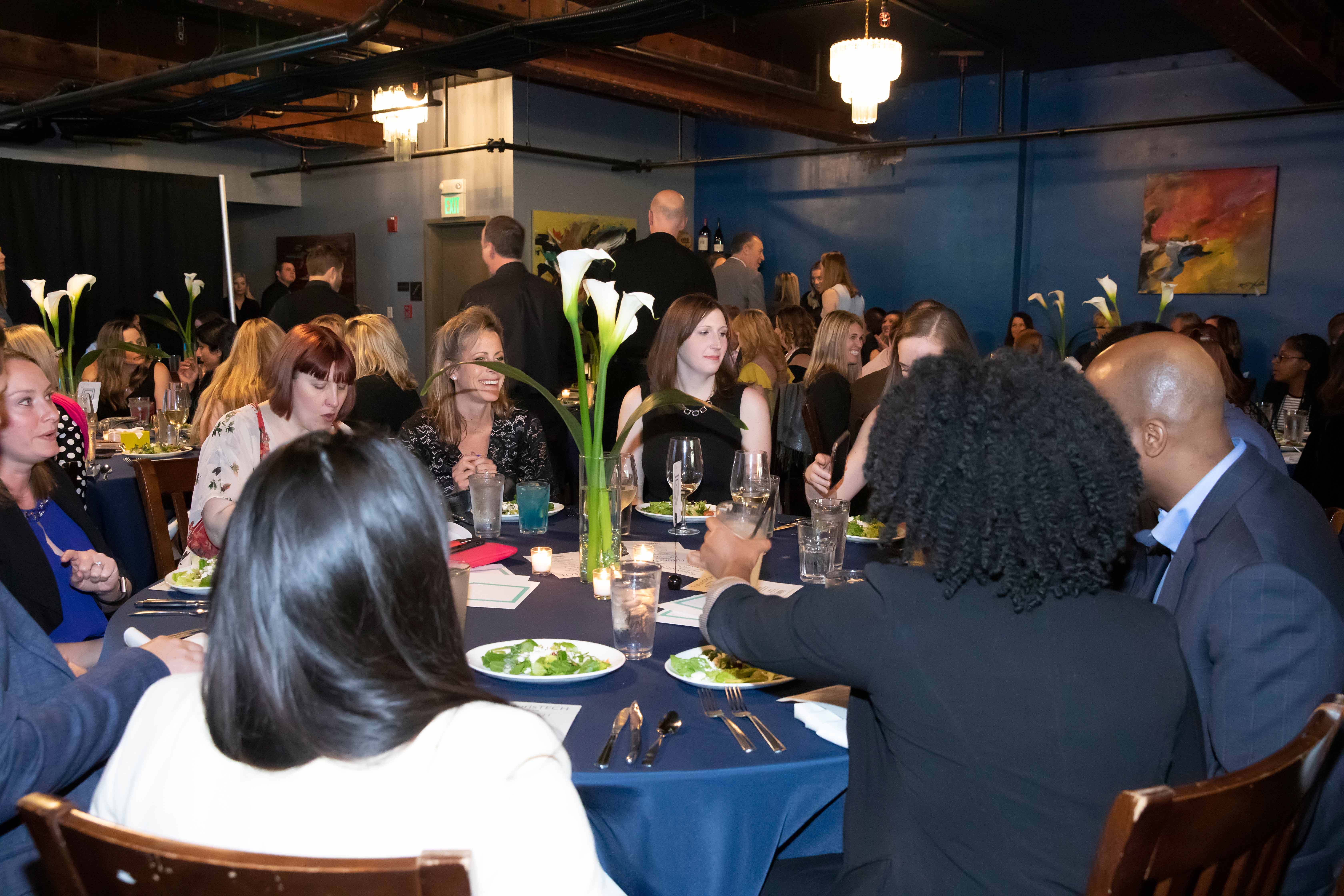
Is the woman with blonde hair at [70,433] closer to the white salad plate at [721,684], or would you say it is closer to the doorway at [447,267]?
the white salad plate at [721,684]

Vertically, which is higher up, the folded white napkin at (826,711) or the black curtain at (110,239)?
the black curtain at (110,239)

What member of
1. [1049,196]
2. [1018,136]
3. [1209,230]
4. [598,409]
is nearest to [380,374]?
[598,409]

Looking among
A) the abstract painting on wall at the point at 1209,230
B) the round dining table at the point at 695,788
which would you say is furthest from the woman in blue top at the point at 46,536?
the abstract painting on wall at the point at 1209,230

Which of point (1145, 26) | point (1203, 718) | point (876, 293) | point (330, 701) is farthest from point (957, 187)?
point (330, 701)

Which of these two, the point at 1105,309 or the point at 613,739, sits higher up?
the point at 1105,309

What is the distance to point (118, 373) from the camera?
613 centimetres

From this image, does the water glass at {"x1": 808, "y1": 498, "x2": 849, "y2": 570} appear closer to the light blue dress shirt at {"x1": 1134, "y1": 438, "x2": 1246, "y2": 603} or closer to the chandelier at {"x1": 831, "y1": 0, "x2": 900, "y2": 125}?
the light blue dress shirt at {"x1": 1134, "y1": 438, "x2": 1246, "y2": 603}

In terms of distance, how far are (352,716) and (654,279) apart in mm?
4160

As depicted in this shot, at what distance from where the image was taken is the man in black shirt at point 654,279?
4.84 meters

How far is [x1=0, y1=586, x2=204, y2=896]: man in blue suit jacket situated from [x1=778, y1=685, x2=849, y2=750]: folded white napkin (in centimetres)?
87

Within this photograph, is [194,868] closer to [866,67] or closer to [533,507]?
[533,507]

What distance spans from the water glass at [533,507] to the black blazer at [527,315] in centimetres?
221

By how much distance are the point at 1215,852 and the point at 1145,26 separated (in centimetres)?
804

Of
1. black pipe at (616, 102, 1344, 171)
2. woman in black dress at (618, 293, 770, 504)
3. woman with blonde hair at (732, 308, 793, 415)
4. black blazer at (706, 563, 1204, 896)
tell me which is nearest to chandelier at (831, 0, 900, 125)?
woman with blonde hair at (732, 308, 793, 415)
